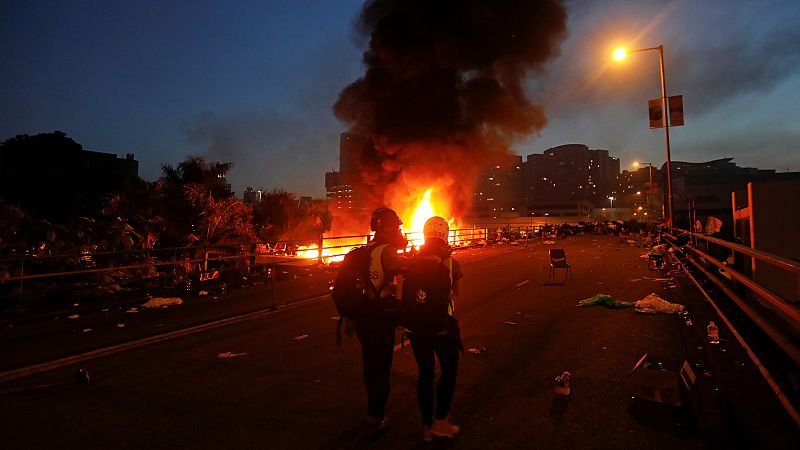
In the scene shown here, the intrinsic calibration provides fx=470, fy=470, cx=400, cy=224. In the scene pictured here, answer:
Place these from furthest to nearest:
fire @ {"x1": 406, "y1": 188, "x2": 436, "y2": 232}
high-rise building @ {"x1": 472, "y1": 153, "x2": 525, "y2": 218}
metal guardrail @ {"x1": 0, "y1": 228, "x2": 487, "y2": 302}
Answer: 1. high-rise building @ {"x1": 472, "y1": 153, "x2": 525, "y2": 218}
2. fire @ {"x1": 406, "y1": 188, "x2": 436, "y2": 232}
3. metal guardrail @ {"x1": 0, "y1": 228, "x2": 487, "y2": 302}

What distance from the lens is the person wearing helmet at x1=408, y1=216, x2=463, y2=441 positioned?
10.9 feet

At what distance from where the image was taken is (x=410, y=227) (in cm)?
3122

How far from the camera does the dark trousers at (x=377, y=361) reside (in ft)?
11.7

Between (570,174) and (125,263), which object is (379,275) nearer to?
(125,263)

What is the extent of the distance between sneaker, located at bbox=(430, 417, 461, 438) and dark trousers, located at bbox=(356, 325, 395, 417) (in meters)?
0.44

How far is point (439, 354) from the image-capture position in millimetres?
3350

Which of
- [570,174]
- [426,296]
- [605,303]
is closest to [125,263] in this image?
[605,303]

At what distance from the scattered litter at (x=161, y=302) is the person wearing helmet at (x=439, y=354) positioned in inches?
321

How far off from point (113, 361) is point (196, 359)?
1.00m

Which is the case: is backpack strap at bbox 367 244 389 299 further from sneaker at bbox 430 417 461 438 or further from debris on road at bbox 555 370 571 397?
debris on road at bbox 555 370 571 397

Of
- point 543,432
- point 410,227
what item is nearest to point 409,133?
point 410,227

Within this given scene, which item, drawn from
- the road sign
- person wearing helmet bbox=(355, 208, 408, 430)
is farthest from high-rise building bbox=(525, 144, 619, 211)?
person wearing helmet bbox=(355, 208, 408, 430)

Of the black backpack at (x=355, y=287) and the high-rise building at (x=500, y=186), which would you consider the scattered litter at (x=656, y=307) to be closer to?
the black backpack at (x=355, y=287)

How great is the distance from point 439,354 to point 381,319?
50 centimetres
